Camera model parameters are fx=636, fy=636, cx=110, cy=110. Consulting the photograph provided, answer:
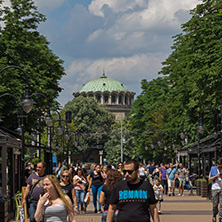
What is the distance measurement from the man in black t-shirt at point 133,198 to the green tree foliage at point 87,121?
114 metres

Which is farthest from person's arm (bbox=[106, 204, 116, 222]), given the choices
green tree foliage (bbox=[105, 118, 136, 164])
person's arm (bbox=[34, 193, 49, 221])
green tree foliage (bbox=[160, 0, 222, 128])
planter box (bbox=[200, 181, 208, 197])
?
green tree foliage (bbox=[105, 118, 136, 164])

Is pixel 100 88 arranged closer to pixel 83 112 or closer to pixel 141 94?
pixel 83 112

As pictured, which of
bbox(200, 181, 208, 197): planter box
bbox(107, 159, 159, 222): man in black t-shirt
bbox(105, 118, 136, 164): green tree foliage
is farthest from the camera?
bbox(105, 118, 136, 164): green tree foliage

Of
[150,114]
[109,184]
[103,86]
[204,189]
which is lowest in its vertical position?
[204,189]

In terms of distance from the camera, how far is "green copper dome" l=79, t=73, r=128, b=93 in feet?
618

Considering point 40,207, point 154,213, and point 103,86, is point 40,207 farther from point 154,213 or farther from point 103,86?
point 103,86

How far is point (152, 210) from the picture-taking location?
805 centimetres

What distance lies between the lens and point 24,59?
135 ft

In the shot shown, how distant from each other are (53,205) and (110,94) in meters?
179

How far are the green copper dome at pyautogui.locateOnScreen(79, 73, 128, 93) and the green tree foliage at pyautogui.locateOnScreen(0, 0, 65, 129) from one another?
460 ft

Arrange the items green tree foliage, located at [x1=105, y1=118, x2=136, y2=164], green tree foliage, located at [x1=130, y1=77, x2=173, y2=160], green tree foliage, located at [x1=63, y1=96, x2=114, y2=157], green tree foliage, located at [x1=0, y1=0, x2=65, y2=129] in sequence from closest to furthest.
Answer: green tree foliage, located at [x1=0, y1=0, x2=65, y2=129]
green tree foliage, located at [x1=130, y1=77, x2=173, y2=160]
green tree foliage, located at [x1=63, y1=96, x2=114, y2=157]
green tree foliage, located at [x1=105, y1=118, x2=136, y2=164]

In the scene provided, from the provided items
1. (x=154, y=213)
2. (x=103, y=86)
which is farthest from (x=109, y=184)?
(x=103, y=86)

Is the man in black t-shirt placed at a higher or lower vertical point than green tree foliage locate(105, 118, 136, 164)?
lower

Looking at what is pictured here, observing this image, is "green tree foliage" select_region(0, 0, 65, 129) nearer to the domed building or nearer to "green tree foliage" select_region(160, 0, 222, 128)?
"green tree foliage" select_region(160, 0, 222, 128)
